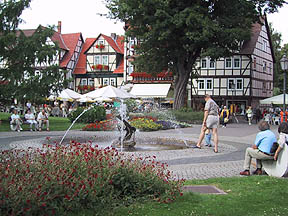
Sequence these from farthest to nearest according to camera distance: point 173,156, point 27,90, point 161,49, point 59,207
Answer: point 161,49 → point 27,90 → point 173,156 → point 59,207

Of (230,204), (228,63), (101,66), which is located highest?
(101,66)

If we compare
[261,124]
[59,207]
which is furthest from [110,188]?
[261,124]

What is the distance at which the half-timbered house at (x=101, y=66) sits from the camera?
192 ft

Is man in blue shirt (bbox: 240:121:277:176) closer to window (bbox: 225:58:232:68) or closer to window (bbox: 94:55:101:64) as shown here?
window (bbox: 225:58:232:68)

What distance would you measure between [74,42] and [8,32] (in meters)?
36.3

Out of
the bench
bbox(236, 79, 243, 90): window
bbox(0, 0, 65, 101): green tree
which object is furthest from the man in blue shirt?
bbox(236, 79, 243, 90): window

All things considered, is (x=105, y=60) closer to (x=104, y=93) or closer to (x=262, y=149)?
(x=104, y=93)

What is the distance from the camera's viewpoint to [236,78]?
160 ft

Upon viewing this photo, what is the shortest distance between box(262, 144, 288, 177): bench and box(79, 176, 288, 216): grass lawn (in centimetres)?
86

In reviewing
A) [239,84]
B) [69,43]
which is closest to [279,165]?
[239,84]

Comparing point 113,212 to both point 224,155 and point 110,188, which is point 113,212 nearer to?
point 110,188

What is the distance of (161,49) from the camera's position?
3459cm

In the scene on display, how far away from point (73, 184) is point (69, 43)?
58865 millimetres

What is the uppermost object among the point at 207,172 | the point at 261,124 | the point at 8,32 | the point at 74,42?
the point at 74,42
